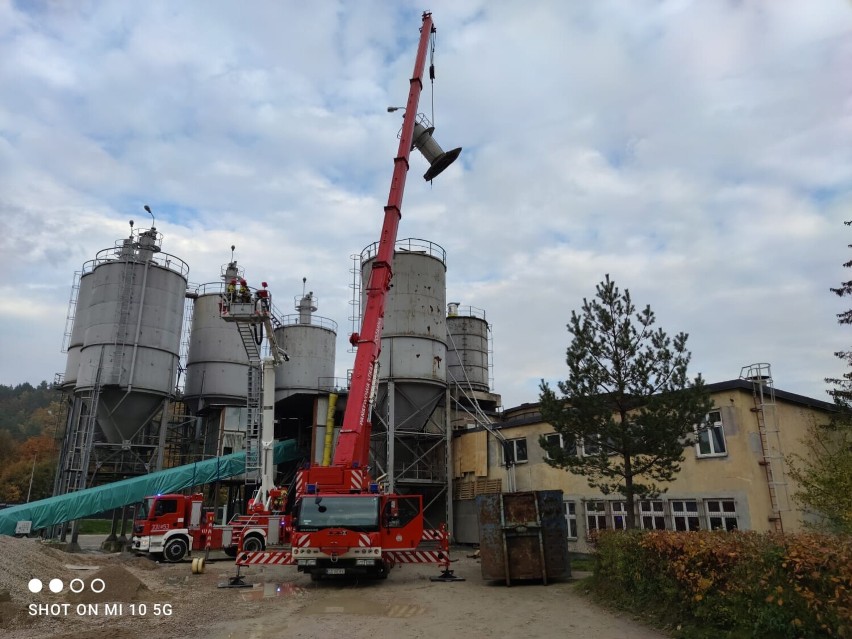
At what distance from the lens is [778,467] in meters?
18.9

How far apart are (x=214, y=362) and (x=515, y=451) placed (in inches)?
882

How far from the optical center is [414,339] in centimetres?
3003

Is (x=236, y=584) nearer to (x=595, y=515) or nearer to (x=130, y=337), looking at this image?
(x=595, y=515)

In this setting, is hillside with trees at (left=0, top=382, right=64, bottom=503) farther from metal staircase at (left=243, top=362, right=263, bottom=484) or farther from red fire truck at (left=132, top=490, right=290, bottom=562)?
red fire truck at (left=132, top=490, right=290, bottom=562)

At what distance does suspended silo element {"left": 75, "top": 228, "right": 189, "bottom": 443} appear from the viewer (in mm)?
32344

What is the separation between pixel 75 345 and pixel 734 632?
3640 centimetres

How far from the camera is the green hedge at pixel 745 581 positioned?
6758mm

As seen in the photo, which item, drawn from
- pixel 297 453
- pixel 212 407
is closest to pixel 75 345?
pixel 212 407

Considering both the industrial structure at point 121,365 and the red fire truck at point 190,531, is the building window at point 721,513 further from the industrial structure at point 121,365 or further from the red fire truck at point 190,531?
the industrial structure at point 121,365

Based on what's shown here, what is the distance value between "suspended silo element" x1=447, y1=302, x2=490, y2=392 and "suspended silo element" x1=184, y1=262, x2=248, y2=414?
562 inches

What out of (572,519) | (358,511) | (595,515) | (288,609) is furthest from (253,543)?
(595,515)

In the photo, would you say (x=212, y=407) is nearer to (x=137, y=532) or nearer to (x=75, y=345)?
(x=75, y=345)

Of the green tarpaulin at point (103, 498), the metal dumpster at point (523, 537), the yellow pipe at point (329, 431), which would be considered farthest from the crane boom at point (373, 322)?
the green tarpaulin at point (103, 498)

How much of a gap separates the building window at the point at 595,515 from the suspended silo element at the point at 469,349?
1471 centimetres
